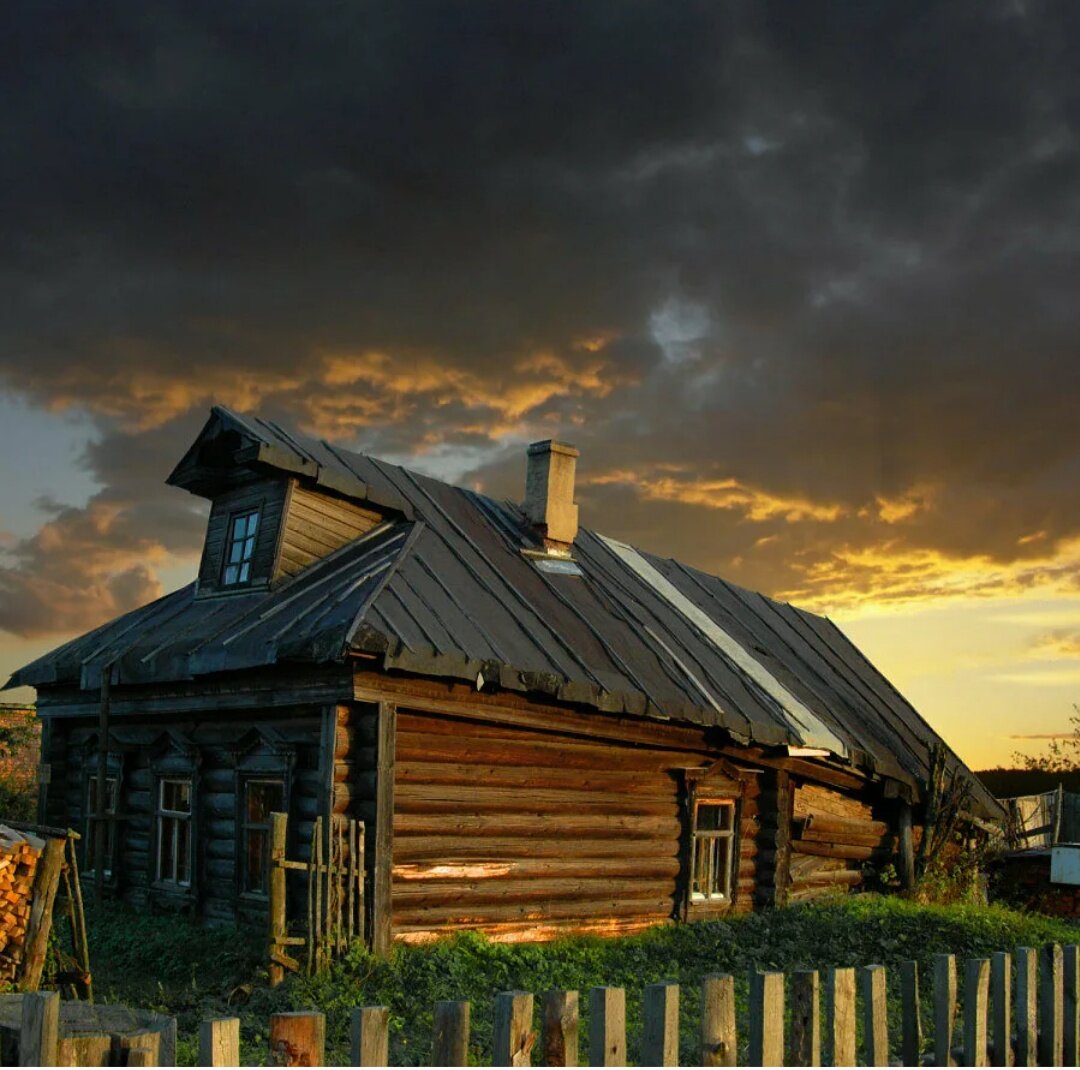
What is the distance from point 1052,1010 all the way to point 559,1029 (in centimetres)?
317

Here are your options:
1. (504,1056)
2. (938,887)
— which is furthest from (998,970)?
(938,887)

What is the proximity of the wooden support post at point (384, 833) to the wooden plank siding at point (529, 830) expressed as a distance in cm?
27

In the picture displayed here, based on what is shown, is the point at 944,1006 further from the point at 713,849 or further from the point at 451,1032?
the point at 713,849

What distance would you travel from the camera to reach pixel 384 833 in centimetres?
1385

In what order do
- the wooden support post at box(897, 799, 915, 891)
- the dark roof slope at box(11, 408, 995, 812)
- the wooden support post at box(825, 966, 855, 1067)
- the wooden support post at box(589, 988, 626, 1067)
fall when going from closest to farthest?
the wooden support post at box(589, 988, 626, 1067) → the wooden support post at box(825, 966, 855, 1067) → the dark roof slope at box(11, 408, 995, 812) → the wooden support post at box(897, 799, 915, 891)

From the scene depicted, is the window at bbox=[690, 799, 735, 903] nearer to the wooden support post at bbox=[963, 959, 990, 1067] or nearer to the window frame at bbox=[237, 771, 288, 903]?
the window frame at bbox=[237, 771, 288, 903]

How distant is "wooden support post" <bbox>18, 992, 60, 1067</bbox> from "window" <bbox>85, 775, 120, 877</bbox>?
1453 centimetres

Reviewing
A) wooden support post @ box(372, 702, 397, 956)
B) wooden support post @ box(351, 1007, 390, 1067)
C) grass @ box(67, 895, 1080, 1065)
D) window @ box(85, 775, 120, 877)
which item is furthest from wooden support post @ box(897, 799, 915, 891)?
wooden support post @ box(351, 1007, 390, 1067)

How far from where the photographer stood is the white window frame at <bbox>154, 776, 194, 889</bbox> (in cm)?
1661

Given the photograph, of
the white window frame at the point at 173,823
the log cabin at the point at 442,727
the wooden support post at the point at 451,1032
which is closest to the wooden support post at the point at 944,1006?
the wooden support post at the point at 451,1032

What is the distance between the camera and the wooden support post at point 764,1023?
15.4 feet

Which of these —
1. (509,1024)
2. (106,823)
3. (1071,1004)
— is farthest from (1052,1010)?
(106,823)

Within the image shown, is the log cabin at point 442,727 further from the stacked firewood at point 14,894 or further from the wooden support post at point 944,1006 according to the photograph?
the wooden support post at point 944,1006

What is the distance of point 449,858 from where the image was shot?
14.8 m
